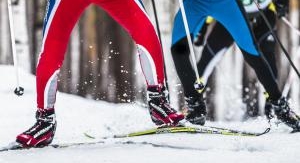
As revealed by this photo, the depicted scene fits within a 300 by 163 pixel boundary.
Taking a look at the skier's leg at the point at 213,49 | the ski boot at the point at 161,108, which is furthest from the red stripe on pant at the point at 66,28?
the skier's leg at the point at 213,49

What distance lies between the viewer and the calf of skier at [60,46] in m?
4.15

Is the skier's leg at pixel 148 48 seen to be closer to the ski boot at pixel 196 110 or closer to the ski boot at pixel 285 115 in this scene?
the ski boot at pixel 196 110

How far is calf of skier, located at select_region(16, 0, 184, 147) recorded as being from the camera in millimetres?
4148

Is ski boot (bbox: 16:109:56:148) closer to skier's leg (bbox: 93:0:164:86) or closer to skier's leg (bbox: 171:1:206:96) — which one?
skier's leg (bbox: 93:0:164:86)

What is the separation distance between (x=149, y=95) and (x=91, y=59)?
9901 mm

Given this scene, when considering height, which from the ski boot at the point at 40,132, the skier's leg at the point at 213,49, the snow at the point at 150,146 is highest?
the skier's leg at the point at 213,49

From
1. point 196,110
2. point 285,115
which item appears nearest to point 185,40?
point 196,110

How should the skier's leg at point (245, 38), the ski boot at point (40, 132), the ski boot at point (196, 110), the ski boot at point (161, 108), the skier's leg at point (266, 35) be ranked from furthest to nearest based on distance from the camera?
the skier's leg at point (266, 35) < the ski boot at point (196, 110) < the skier's leg at point (245, 38) < the ski boot at point (161, 108) < the ski boot at point (40, 132)

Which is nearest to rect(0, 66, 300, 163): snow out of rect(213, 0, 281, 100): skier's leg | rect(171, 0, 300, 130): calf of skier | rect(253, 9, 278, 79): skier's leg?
rect(171, 0, 300, 130): calf of skier

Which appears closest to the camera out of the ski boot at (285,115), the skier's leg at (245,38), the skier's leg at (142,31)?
the skier's leg at (142,31)

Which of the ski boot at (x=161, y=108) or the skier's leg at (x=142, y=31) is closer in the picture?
the skier's leg at (x=142, y=31)

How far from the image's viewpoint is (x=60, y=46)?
4.17 metres

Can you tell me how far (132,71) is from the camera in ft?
46.3

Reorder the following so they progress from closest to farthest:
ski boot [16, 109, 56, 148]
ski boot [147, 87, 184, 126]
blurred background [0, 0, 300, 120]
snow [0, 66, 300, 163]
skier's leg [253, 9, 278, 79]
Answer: snow [0, 66, 300, 163] < ski boot [16, 109, 56, 148] < ski boot [147, 87, 184, 126] < skier's leg [253, 9, 278, 79] < blurred background [0, 0, 300, 120]
